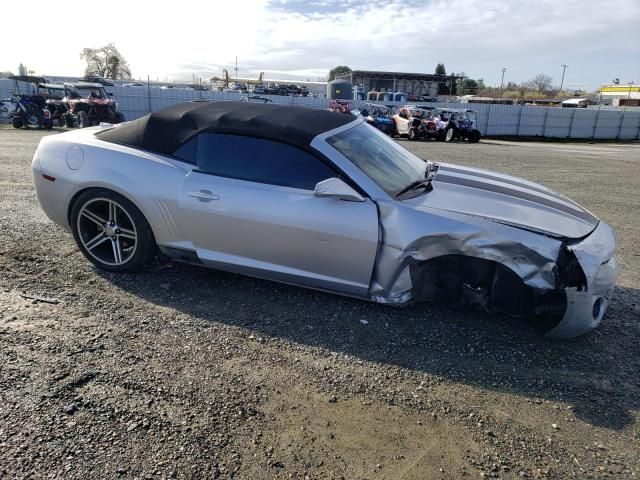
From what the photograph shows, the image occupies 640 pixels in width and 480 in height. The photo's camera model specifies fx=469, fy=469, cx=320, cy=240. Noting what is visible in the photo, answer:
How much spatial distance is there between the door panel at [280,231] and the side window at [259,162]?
0.24ft

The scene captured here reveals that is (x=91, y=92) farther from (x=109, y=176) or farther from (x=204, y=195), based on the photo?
(x=204, y=195)

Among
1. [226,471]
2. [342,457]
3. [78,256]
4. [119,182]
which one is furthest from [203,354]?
[78,256]

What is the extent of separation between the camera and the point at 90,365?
9.30ft

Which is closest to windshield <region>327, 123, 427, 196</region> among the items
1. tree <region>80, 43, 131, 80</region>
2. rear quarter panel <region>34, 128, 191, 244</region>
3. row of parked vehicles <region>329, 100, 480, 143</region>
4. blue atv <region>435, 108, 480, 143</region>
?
rear quarter panel <region>34, 128, 191, 244</region>

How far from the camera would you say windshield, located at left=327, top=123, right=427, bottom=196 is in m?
3.54

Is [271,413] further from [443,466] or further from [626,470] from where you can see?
[626,470]

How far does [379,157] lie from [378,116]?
22.0 meters

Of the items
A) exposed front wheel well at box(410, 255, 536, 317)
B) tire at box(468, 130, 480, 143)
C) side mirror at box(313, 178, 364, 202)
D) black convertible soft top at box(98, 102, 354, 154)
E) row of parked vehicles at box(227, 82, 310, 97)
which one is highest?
row of parked vehicles at box(227, 82, 310, 97)

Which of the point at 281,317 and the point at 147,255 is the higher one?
the point at 147,255

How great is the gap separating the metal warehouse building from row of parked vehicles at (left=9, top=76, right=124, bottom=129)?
66.1 meters

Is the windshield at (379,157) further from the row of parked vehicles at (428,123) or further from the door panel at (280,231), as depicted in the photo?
the row of parked vehicles at (428,123)

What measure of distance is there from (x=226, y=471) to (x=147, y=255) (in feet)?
7.48

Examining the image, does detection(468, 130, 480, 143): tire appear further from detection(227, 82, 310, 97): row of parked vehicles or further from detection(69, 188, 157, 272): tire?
detection(69, 188, 157, 272): tire

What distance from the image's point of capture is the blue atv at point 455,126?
23531mm
